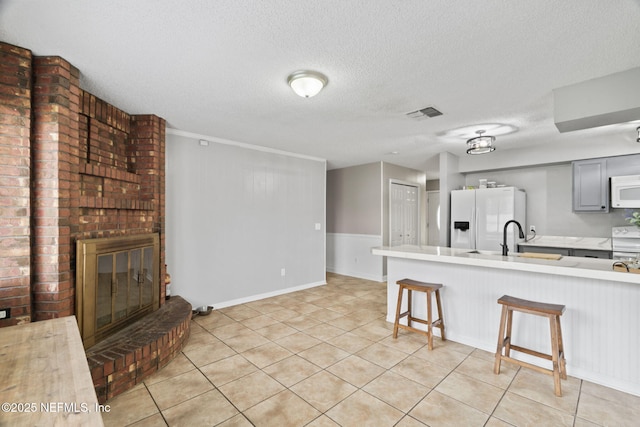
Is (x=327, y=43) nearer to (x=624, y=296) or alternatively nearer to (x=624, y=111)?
(x=624, y=111)

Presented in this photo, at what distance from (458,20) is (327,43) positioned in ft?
2.57

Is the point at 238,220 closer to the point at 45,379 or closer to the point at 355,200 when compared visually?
the point at 355,200

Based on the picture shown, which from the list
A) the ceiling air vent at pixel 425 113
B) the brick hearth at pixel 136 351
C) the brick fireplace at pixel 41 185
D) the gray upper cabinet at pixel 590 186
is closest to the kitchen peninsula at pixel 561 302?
the ceiling air vent at pixel 425 113

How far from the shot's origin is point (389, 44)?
192 cm

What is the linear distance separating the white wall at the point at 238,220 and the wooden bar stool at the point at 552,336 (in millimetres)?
3347

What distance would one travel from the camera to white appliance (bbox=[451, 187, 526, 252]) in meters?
4.62

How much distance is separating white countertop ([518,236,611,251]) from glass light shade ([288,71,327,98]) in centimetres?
420

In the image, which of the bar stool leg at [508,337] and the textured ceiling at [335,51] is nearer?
the textured ceiling at [335,51]

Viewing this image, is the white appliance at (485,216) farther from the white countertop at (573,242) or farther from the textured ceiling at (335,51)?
the textured ceiling at (335,51)

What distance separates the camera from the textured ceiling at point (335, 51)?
1610 mm

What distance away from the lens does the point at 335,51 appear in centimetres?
201

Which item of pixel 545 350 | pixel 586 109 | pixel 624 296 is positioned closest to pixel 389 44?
pixel 586 109

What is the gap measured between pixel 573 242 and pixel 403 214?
2.92 metres

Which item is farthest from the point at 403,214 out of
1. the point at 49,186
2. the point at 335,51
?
the point at 49,186
